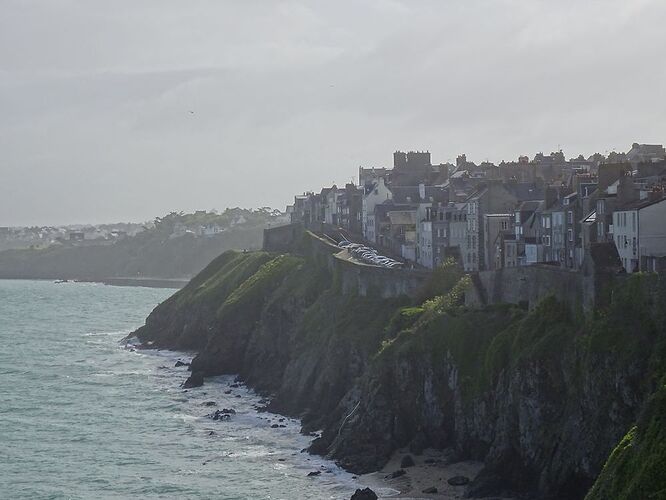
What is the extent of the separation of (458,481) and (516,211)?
2917 centimetres

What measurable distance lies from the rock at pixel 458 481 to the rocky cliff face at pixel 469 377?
4.38ft

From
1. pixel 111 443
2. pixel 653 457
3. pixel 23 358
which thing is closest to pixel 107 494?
pixel 111 443

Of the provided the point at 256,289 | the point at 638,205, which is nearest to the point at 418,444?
the point at 638,205

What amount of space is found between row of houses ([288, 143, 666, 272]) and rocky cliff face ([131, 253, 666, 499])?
541cm

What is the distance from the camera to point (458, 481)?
50469 millimetres

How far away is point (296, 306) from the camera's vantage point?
91438 mm

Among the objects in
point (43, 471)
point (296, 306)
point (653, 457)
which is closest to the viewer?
point (653, 457)

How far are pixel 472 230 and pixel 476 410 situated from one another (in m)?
29.3

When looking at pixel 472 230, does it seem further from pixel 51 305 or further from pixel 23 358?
pixel 51 305

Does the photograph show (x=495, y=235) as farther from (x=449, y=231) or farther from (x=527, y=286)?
(x=527, y=286)

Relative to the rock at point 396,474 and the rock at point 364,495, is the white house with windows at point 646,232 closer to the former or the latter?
the rock at point 396,474

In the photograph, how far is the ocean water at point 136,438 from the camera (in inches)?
2149

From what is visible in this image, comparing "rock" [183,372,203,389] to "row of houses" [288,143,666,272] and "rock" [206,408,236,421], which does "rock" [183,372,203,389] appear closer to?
"rock" [206,408,236,421]

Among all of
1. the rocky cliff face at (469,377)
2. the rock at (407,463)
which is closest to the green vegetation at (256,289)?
the rocky cliff face at (469,377)
